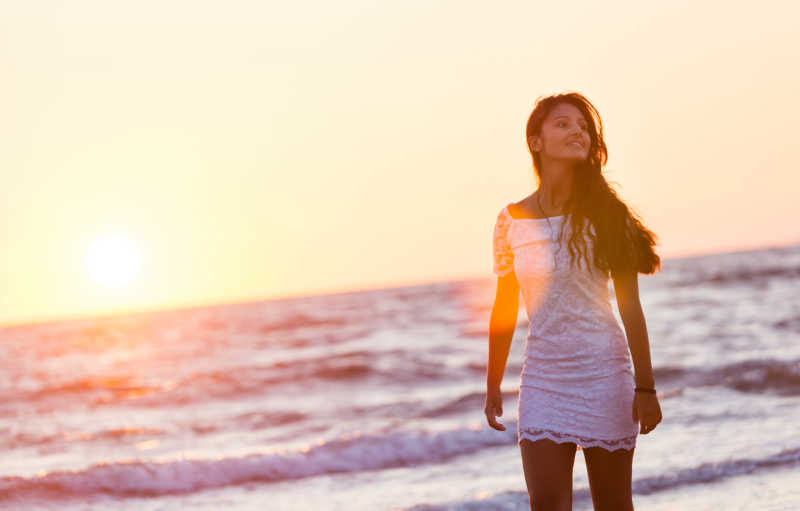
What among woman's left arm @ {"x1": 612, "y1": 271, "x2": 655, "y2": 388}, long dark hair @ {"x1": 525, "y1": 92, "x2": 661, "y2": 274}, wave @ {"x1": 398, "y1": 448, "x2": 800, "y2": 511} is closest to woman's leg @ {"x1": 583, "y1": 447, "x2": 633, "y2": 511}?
woman's left arm @ {"x1": 612, "y1": 271, "x2": 655, "y2": 388}

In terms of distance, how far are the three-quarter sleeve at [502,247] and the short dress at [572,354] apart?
0.46 feet

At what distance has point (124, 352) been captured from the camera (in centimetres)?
3644

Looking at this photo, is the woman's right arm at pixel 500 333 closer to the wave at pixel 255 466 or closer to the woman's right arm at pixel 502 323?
the woman's right arm at pixel 502 323

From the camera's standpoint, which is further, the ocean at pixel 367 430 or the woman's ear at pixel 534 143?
the ocean at pixel 367 430

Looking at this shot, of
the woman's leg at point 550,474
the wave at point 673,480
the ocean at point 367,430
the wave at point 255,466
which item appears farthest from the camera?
the wave at point 255,466

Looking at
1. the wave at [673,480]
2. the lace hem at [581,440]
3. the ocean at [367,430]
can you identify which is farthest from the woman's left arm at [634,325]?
the wave at [673,480]

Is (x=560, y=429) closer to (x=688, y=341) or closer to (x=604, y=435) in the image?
(x=604, y=435)

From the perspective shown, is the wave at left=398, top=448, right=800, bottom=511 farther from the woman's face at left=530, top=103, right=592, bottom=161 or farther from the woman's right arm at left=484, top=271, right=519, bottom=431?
the woman's face at left=530, top=103, right=592, bottom=161

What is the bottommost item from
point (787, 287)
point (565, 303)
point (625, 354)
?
point (787, 287)

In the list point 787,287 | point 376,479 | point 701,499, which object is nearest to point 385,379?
point 376,479

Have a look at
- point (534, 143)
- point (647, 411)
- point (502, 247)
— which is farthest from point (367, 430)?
point (647, 411)

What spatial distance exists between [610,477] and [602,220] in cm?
102

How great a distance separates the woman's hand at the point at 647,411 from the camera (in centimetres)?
355

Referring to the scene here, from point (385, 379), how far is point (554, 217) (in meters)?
16.3
